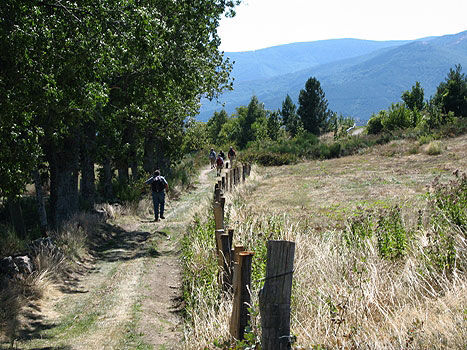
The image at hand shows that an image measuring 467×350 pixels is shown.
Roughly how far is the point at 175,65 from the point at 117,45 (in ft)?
14.0

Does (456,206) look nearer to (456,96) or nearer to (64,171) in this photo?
(64,171)

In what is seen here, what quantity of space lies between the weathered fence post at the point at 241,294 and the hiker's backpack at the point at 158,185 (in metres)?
11.8

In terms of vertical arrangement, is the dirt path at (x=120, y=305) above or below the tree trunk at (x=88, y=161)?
below

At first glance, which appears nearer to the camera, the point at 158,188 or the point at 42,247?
the point at 42,247

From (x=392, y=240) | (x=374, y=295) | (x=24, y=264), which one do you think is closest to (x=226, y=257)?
(x=392, y=240)

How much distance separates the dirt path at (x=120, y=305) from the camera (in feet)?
21.6

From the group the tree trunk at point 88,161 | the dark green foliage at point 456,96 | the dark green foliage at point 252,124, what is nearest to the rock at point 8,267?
the tree trunk at point 88,161

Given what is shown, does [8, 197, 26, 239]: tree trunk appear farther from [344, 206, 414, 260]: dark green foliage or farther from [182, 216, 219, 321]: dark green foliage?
Result: [344, 206, 414, 260]: dark green foliage

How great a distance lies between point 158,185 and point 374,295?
12164mm

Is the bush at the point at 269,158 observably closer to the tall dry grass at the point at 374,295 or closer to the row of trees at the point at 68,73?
the row of trees at the point at 68,73

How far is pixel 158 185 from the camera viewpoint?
16469 mm

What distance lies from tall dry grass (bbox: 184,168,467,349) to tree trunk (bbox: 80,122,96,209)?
9.66m

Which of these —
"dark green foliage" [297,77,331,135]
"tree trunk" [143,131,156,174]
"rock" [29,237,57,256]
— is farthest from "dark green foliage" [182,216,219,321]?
"dark green foliage" [297,77,331,135]

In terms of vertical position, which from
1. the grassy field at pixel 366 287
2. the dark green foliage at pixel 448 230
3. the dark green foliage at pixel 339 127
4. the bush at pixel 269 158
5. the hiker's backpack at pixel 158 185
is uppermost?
the dark green foliage at pixel 448 230
